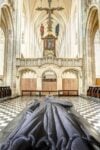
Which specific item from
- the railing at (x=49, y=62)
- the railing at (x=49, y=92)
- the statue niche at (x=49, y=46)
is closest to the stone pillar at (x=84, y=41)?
the railing at (x=49, y=62)

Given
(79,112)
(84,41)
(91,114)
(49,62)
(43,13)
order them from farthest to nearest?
(43,13) → (84,41) → (49,62) → (79,112) → (91,114)

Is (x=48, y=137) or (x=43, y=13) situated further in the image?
(x=43, y=13)

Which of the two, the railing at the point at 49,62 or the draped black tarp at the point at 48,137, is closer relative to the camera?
the draped black tarp at the point at 48,137

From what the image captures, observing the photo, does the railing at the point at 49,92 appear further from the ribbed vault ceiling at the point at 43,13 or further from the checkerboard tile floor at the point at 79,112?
the ribbed vault ceiling at the point at 43,13

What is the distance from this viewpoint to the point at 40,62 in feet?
62.7

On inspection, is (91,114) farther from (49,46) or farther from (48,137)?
(49,46)

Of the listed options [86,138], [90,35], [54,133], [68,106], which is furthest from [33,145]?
[90,35]

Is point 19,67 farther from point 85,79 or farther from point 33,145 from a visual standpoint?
point 33,145

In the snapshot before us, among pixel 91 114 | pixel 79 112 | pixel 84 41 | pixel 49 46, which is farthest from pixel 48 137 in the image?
pixel 49 46

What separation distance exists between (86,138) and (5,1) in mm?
15670

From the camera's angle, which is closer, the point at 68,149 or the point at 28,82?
the point at 68,149

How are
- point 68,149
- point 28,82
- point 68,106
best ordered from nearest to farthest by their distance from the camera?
point 68,149 < point 68,106 < point 28,82

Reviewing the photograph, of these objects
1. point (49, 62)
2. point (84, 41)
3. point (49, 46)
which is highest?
point (49, 46)

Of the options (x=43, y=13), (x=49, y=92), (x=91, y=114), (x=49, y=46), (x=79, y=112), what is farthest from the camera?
(x=43, y=13)
